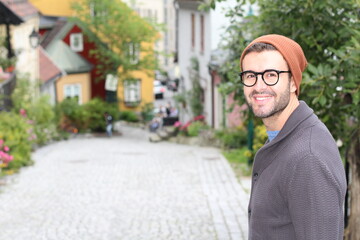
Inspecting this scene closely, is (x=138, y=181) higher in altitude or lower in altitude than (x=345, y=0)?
lower

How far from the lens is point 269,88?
7.47 ft

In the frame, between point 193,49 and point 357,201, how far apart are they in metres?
20.8

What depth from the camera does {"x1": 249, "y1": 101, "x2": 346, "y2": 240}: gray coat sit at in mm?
2047

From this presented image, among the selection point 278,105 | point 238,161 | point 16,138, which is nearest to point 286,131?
point 278,105

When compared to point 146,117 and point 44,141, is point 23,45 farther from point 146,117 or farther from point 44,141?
point 146,117

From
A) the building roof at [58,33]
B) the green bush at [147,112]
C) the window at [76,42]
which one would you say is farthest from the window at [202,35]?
the green bush at [147,112]

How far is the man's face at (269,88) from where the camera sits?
2250mm

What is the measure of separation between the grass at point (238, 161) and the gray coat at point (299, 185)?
940 cm

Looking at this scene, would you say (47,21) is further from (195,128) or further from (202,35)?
(195,128)

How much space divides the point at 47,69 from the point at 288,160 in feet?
82.5

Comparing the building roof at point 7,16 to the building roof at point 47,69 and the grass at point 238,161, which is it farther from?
the grass at point 238,161

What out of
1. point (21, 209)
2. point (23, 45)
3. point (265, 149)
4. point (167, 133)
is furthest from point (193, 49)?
point (265, 149)

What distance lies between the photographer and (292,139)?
2.24 m

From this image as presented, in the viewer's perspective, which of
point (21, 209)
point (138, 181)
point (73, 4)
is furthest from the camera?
point (73, 4)
